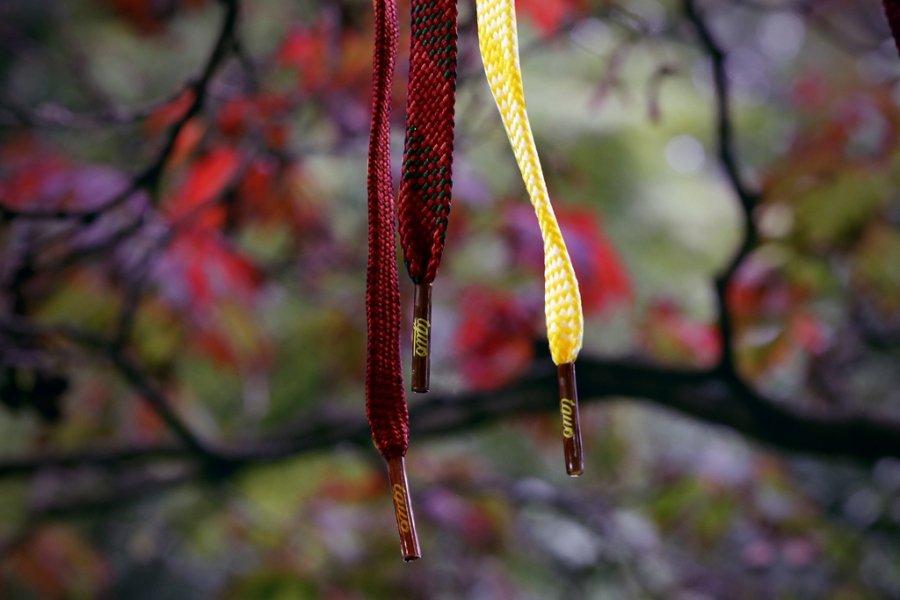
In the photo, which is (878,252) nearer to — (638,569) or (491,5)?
(638,569)

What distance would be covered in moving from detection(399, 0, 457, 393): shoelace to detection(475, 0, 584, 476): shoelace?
17mm

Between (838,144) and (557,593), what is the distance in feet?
2.21

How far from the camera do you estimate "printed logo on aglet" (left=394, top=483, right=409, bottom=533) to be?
266mm

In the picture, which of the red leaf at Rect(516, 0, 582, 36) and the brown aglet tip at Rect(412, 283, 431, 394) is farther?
the red leaf at Rect(516, 0, 582, 36)

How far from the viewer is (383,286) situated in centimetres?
28

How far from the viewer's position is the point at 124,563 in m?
0.83

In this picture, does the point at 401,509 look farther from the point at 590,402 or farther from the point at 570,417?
the point at 590,402

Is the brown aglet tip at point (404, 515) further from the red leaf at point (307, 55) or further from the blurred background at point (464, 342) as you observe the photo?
the red leaf at point (307, 55)

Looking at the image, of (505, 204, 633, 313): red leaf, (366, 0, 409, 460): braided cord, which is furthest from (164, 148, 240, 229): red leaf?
(366, 0, 409, 460): braided cord

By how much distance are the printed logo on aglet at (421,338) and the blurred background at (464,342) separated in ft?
1.72

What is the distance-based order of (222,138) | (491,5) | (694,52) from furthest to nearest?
1. (694,52)
2. (222,138)
3. (491,5)

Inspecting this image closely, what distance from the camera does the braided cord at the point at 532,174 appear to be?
0.83ft

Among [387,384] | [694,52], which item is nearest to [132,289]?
[387,384]

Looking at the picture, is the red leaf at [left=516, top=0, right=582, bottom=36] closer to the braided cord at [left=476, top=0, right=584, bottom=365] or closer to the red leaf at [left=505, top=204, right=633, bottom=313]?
the red leaf at [left=505, top=204, right=633, bottom=313]
